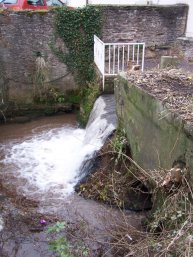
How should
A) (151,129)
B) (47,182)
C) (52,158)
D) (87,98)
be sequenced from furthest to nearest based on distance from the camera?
(87,98) → (52,158) → (47,182) → (151,129)

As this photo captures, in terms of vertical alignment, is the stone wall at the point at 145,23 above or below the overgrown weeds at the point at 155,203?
above

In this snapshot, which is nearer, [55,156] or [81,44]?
[55,156]

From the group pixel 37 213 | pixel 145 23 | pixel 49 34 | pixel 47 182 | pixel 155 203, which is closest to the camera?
pixel 155 203

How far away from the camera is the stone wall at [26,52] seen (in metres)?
9.22

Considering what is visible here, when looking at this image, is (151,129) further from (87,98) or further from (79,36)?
(79,36)

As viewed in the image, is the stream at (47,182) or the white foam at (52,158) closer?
the stream at (47,182)

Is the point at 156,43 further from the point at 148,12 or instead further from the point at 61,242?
the point at 61,242

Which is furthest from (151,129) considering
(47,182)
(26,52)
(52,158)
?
(26,52)

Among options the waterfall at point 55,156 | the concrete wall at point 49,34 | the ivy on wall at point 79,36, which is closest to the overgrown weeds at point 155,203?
the waterfall at point 55,156

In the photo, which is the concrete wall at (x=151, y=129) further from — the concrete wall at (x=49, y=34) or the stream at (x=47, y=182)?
the concrete wall at (x=49, y=34)

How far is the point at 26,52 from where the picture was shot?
9578mm

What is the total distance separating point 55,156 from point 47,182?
3.92ft

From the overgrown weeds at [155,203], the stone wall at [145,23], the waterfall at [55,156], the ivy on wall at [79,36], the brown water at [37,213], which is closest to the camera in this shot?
the overgrown weeds at [155,203]

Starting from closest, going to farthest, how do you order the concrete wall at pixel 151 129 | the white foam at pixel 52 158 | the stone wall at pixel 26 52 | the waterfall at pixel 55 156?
Result: the concrete wall at pixel 151 129
the waterfall at pixel 55 156
the white foam at pixel 52 158
the stone wall at pixel 26 52
